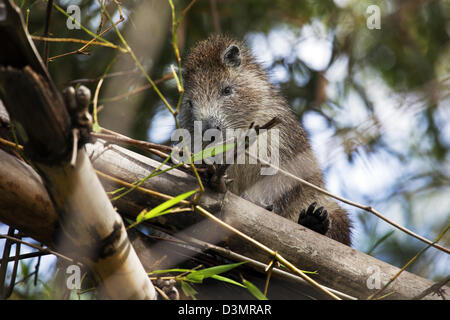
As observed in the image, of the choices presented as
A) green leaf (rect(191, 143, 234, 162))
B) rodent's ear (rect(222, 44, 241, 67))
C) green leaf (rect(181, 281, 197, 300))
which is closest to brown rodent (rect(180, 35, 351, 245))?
rodent's ear (rect(222, 44, 241, 67))

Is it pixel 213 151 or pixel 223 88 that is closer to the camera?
pixel 213 151

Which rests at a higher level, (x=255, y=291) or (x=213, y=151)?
(x=213, y=151)

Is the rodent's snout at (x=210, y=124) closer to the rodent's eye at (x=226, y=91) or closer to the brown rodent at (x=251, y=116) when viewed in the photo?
the brown rodent at (x=251, y=116)

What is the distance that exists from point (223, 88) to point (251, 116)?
297mm

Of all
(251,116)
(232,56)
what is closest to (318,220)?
(251,116)

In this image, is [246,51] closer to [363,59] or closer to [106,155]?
[363,59]

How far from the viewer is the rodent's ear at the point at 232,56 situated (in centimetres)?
347

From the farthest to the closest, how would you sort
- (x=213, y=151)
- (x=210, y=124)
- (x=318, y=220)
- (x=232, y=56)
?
(x=232, y=56) → (x=210, y=124) → (x=318, y=220) → (x=213, y=151)

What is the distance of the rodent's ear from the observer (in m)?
3.47

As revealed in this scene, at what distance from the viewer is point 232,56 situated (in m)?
3.51

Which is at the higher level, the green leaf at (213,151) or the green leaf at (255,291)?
the green leaf at (213,151)

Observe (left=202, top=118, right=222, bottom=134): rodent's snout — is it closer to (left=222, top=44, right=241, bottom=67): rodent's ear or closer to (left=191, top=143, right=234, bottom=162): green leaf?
(left=222, top=44, right=241, bottom=67): rodent's ear

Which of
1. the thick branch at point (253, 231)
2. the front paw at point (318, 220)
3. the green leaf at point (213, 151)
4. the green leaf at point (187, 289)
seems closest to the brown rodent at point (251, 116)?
the front paw at point (318, 220)

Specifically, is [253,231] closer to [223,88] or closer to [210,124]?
[210,124]
